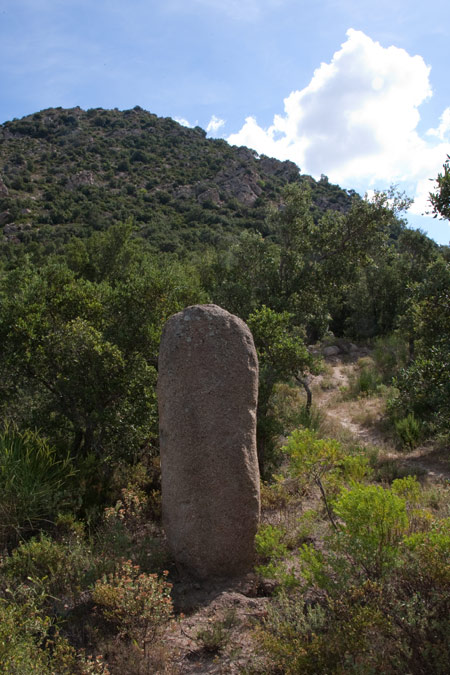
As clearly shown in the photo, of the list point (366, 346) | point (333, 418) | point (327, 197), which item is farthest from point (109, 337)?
point (327, 197)

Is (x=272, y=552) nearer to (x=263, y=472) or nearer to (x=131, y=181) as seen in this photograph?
(x=263, y=472)

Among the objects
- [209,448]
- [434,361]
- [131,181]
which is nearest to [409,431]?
[434,361]

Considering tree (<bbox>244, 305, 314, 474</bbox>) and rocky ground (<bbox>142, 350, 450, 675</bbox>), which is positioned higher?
tree (<bbox>244, 305, 314, 474</bbox>)

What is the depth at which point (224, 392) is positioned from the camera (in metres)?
4.86

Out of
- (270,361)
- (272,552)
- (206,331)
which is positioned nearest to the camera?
(272,552)

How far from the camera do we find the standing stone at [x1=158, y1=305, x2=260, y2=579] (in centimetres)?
480

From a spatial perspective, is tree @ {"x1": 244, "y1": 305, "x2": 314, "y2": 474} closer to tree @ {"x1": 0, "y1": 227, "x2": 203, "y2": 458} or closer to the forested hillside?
the forested hillside

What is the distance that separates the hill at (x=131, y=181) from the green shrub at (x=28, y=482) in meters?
28.6

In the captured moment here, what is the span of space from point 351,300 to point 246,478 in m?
21.3

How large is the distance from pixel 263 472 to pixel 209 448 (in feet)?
10.3

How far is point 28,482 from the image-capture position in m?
5.63

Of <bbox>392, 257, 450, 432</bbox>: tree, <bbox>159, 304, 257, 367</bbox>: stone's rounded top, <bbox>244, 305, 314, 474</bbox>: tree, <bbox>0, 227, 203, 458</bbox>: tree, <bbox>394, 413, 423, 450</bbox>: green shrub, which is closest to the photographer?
<bbox>159, 304, 257, 367</bbox>: stone's rounded top

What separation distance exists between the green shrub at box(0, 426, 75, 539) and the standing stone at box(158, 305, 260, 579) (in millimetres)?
1826

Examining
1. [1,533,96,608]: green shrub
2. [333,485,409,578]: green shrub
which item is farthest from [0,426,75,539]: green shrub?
[333,485,409,578]: green shrub
